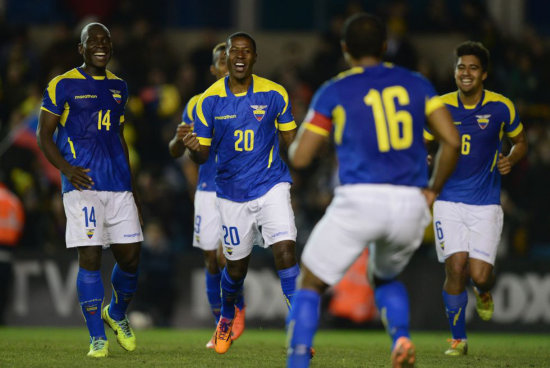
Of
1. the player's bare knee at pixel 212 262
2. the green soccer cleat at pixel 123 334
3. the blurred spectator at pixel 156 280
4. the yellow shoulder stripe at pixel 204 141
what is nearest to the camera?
the yellow shoulder stripe at pixel 204 141

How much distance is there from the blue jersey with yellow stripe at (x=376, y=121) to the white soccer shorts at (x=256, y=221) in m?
2.46

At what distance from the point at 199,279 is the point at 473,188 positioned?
6268 millimetres

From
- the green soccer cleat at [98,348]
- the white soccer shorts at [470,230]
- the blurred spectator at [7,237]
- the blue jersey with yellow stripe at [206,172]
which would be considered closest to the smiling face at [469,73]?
the white soccer shorts at [470,230]

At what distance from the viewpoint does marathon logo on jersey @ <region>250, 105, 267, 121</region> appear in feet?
29.6

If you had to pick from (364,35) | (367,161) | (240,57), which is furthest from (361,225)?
(240,57)

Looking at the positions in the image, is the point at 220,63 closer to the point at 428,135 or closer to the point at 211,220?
the point at 211,220

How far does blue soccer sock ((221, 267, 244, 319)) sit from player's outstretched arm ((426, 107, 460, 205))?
325cm

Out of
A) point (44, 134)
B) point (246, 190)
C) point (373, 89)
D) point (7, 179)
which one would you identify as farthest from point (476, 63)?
point (7, 179)

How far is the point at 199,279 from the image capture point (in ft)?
48.9

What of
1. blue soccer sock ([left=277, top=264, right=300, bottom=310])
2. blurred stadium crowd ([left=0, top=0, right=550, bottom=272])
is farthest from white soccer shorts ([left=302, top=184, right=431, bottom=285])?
blurred stadium crowd ([left=0, top=0, right=550, bottom=272])

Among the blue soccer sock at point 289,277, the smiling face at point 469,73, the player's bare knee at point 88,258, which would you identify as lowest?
the blue soccer sock at point 289,277

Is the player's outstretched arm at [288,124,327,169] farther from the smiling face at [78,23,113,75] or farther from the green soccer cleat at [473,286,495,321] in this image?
the green soccer cleat at [473,286,495,321]

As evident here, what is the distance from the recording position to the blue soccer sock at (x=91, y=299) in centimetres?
883

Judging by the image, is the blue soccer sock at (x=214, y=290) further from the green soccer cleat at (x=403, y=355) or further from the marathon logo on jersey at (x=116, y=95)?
the green soccer cleat at (x=403, y=355)
